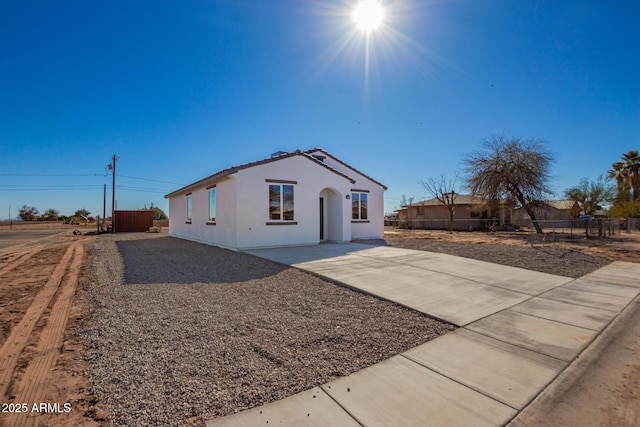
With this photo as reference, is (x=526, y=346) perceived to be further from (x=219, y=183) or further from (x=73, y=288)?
(x=219, y=183)

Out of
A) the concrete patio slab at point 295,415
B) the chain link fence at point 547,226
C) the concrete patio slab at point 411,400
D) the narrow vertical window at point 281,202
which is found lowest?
the concrete patio slab at point 411,400

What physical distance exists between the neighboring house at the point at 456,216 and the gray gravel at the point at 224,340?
27.8 meters

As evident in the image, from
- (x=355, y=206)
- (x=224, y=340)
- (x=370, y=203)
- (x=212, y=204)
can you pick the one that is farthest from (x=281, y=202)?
(x=224, y=340)

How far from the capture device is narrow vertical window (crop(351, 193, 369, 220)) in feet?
51.1

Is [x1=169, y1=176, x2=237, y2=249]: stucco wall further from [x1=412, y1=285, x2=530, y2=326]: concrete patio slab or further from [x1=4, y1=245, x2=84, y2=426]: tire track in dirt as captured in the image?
[x1=412, y1=285, x2=530, y2=326]: concrete patio slab

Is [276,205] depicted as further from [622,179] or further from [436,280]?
[622,179]

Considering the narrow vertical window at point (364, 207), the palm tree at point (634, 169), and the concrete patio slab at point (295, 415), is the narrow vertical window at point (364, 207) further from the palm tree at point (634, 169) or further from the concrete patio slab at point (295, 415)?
the palm tree at point (634, 169)

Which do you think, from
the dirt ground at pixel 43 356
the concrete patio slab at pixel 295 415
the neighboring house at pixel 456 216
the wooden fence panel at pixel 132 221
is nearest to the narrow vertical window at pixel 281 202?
the dirt ground at pixel 43 356

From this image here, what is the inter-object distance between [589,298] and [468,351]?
3.92 m

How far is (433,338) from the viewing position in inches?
141

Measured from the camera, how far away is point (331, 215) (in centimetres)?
1412

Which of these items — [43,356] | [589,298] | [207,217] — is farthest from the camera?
[207,217]

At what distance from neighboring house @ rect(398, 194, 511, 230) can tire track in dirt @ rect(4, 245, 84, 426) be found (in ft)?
99.5

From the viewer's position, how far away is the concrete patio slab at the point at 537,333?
3.34 metres
